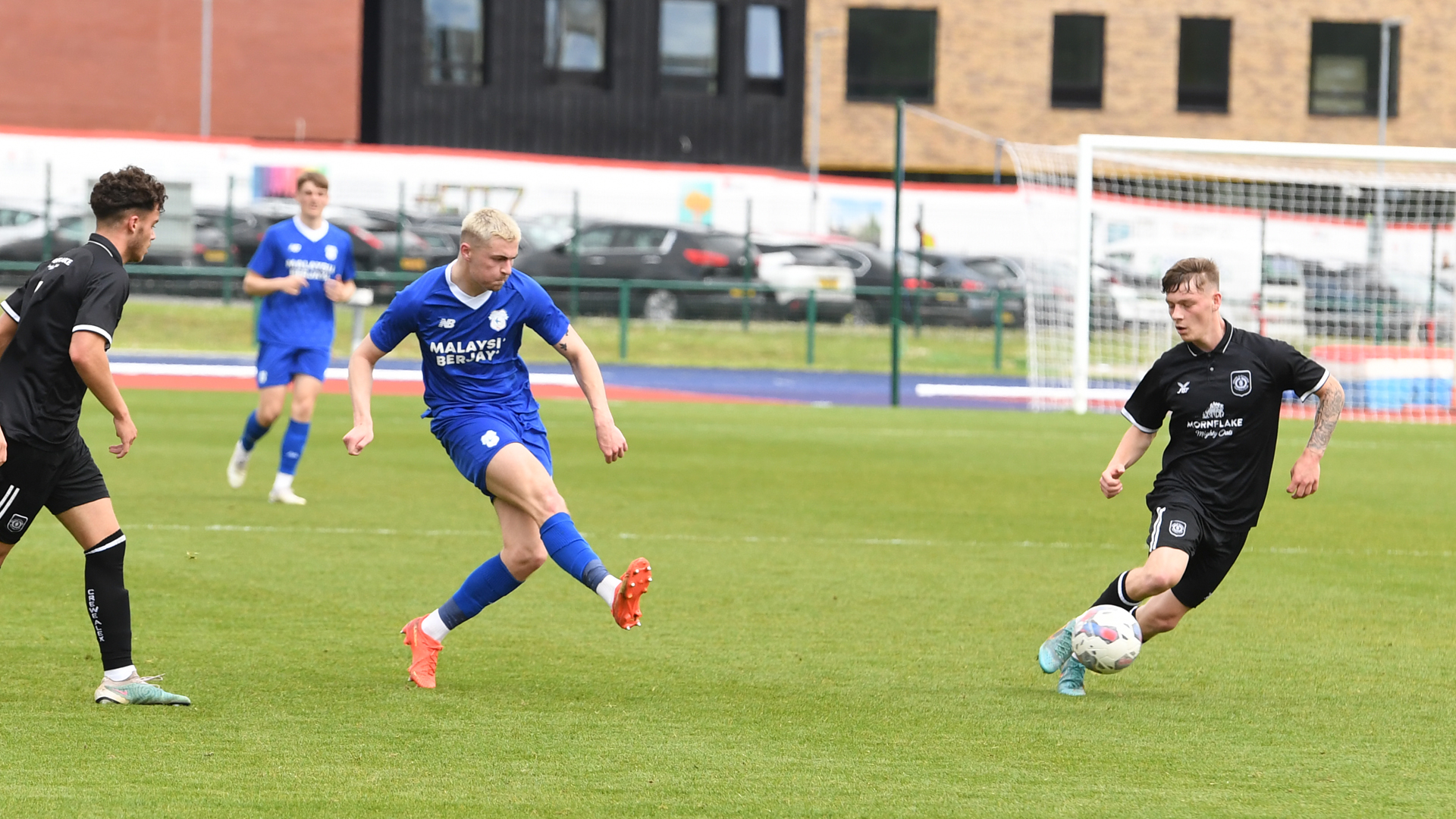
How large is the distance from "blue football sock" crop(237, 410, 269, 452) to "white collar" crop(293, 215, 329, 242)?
3.84ft

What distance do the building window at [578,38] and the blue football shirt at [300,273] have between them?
103 feet

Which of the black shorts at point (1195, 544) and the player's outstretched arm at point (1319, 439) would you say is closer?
the black shorts at point (1195, 544)

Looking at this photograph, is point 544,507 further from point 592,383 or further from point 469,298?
point 469,298

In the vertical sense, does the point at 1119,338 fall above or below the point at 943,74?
below

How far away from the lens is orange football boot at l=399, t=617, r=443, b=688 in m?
6.45

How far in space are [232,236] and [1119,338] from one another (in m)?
15.9

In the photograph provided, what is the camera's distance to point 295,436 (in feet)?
38.4

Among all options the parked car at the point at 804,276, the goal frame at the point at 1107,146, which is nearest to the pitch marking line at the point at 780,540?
the goal frame at the point at 1107,146

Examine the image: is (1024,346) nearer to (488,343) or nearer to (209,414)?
(209,414)

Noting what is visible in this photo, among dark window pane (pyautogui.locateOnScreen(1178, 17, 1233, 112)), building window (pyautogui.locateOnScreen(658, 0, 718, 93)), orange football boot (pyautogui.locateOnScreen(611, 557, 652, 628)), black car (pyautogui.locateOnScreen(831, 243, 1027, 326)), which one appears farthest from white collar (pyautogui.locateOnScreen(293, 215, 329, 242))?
dark window pane (pyautogui.locateOnScreen(1178, 17, 1233, 112))

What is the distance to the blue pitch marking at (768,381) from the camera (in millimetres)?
24516

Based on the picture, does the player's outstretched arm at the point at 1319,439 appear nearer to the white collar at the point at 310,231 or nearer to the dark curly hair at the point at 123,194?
the dark curly hair at the point at 123,194

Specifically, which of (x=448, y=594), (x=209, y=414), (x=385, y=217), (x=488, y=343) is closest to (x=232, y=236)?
(x=385, y=217)

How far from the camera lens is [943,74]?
43688 millimetres
